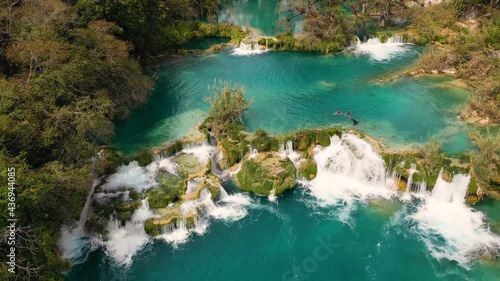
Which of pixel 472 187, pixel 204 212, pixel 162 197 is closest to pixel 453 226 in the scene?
pixel 472 187

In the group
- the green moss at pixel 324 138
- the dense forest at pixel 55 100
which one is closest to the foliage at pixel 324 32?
the dense forest at pixel 55 100

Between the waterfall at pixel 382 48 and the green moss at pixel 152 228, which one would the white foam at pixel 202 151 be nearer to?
the green moss at pixel 152 228

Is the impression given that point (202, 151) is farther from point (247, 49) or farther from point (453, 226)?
point (247, 49)

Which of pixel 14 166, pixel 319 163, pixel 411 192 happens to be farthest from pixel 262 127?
pixel 14 166

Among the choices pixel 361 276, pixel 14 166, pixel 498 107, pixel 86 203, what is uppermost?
pixel 14 166

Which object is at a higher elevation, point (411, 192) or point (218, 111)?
point (218, 111)

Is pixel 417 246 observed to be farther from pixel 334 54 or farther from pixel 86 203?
pixel 334 54
